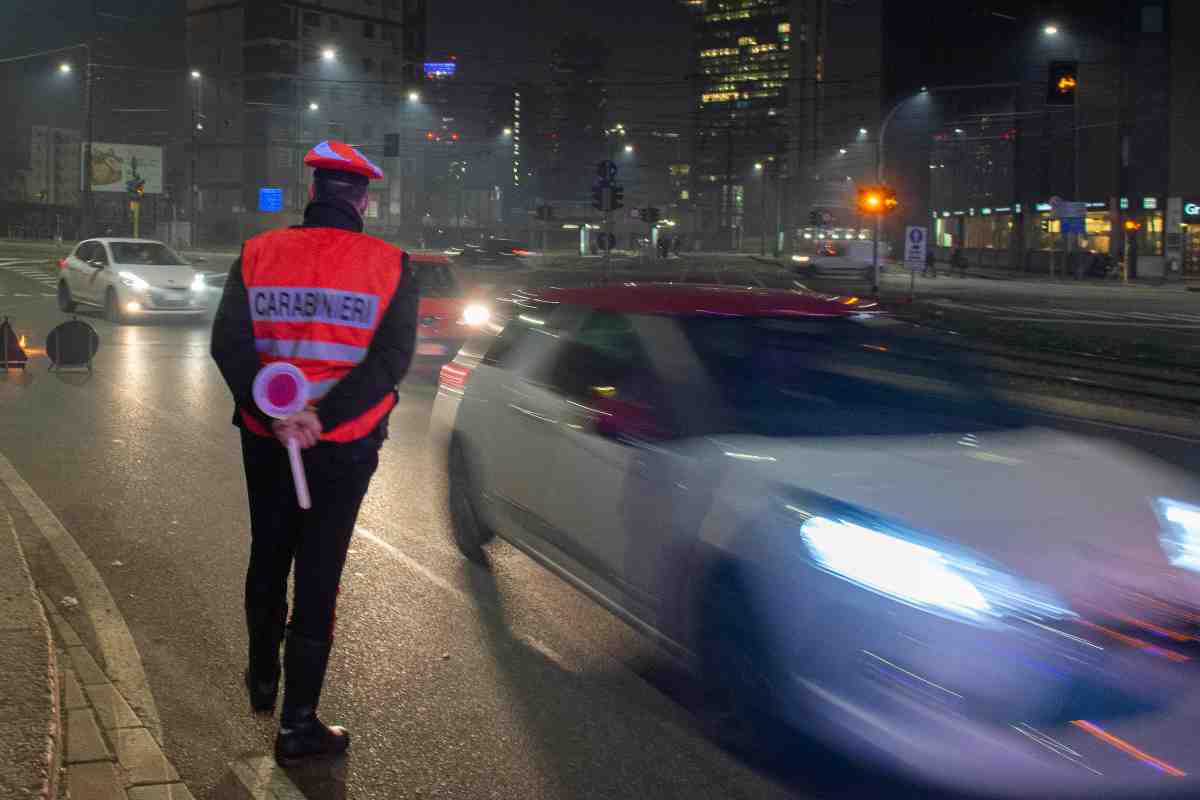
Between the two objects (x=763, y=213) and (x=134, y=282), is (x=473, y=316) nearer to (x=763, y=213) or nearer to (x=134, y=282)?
(x=134, y=282)

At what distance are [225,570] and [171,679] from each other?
66.3 inches

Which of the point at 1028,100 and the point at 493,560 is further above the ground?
the point at 1028,100

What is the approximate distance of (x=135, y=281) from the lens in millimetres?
22344

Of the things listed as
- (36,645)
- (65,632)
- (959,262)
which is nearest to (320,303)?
(36,645)

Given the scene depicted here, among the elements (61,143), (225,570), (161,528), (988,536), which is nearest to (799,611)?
(988,536)

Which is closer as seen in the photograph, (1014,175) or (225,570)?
(225,570)

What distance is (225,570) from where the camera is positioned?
670 centimetres

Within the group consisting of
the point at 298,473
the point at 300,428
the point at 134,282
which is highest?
the point at 134,282

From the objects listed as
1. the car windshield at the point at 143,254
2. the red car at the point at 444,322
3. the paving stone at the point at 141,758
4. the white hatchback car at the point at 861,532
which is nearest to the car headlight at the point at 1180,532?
the white hatchback car at the point at 861,532

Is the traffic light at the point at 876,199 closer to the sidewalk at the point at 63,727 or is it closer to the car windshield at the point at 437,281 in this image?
the car windshield at the point at 437,281

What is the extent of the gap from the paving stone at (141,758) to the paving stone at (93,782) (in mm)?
71

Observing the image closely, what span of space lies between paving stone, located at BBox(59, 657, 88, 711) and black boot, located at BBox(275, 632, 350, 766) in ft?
2.95

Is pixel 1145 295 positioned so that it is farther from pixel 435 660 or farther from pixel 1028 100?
pixel 435 660

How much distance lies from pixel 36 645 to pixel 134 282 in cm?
1866
